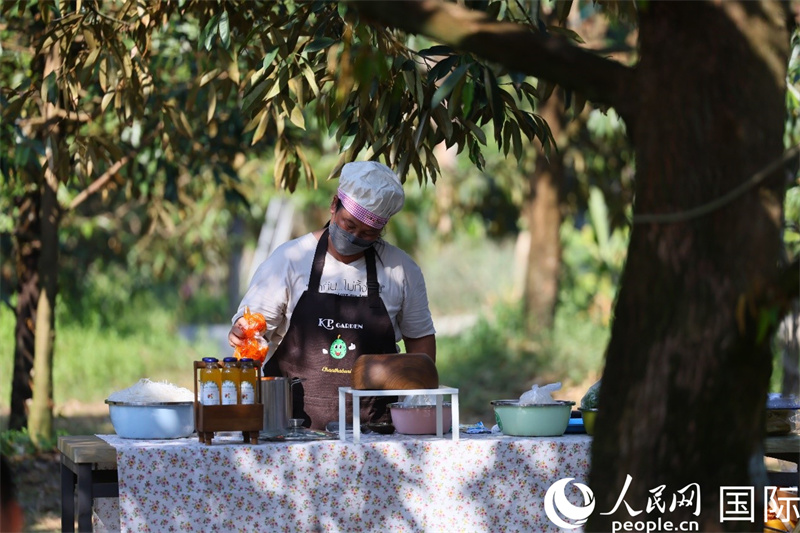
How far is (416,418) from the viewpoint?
3.68 metres

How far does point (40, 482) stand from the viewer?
21.6 feet

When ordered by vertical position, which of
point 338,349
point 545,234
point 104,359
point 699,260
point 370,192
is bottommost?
point 104,359

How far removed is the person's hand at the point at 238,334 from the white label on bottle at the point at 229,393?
0.36 metres

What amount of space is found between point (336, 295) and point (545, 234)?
27.2ft

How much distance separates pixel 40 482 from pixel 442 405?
148 inches

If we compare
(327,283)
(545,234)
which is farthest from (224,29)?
(545,234)

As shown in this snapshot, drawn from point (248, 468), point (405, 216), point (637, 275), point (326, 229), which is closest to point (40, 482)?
point (326, 229)

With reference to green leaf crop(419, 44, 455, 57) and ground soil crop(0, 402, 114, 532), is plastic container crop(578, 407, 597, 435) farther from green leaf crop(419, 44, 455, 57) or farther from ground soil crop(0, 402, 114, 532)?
ground soil crop(0, 402, 114, 532)

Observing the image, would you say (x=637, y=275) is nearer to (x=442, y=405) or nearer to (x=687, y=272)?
(x=687, y=272)

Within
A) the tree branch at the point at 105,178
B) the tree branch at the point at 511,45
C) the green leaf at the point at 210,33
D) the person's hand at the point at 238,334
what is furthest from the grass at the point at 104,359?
the tree branch at the point at 511,45

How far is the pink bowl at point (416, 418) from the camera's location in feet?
12.1

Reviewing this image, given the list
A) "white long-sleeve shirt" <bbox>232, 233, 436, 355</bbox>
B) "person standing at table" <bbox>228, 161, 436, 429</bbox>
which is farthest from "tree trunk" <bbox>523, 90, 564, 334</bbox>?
"person standing at table" <bbox>228, 161, 436, 429</bbox>

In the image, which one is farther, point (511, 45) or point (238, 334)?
point (238, 334)

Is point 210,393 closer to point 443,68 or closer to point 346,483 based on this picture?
point 346,483
